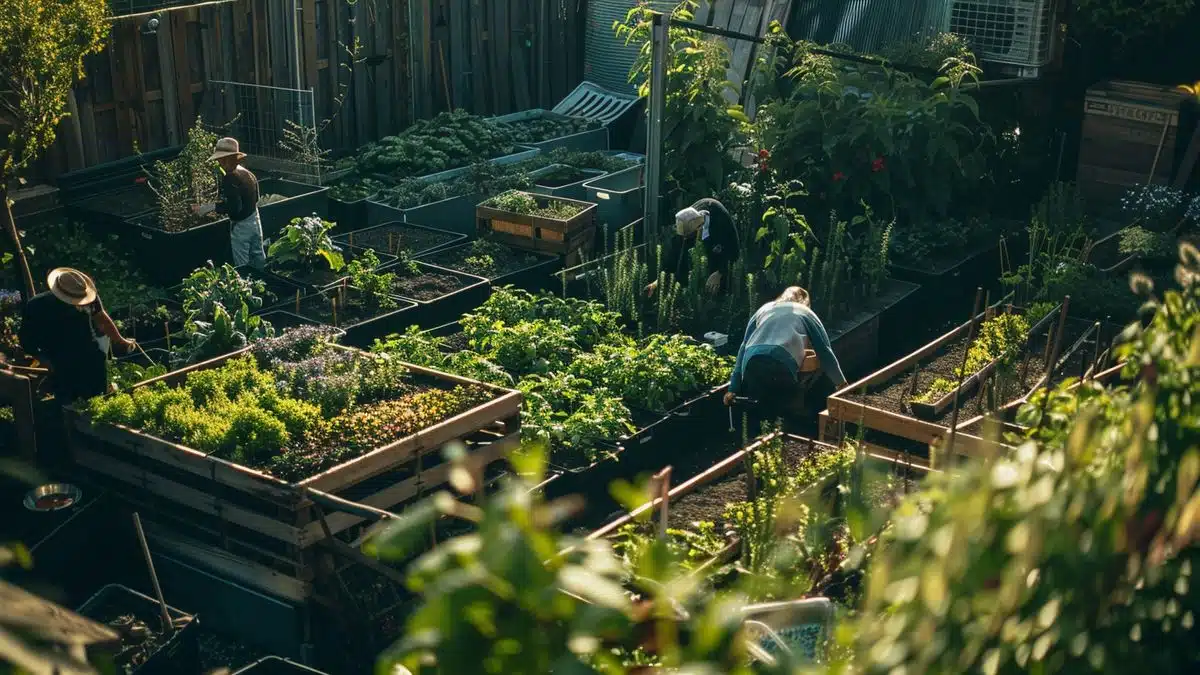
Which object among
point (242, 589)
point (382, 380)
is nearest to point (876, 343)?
point (382, 380)

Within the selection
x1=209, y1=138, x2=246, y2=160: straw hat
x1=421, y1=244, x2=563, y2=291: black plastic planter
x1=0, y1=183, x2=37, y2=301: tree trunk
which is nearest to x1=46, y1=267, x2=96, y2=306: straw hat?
x1=0, y1=183, x2=37, y2=301: tree trunk

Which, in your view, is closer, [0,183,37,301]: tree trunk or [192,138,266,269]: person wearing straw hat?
[0,183,37,301]: tree trunk

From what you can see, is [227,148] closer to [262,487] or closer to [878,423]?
[262,487]

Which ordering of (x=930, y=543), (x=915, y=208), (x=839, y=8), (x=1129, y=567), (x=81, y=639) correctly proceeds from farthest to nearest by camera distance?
1. (x=839, y=8)
2. (x=915, y=208)
3. (x=1129, y=567)
4. (x=930, y=543)
5. (x=81, y=639)

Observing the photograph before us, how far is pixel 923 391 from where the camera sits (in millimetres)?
7902

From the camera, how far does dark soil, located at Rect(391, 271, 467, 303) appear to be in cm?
985

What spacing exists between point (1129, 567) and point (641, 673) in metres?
0.61

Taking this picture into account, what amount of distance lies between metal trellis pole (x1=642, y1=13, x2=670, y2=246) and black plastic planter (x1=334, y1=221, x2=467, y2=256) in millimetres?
1743

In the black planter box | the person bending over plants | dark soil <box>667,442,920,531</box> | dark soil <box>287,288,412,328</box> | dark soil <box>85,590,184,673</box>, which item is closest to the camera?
dark soil <box>85,590,184,673</box>

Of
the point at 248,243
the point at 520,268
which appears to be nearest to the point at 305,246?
the point at 248,243

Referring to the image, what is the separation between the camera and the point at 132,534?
6750 mm

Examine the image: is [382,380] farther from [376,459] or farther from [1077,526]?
[1077,526]

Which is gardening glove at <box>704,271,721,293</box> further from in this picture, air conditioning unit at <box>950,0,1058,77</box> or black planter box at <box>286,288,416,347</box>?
air conditioning unit at <box>950,0,1058,77</box>

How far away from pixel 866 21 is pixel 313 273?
625 cm
